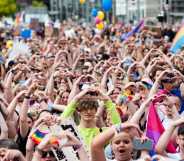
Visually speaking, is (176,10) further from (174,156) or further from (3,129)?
(174,156)

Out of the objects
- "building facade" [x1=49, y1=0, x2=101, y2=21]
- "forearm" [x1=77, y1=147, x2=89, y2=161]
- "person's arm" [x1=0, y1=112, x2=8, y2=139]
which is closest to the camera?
"forearm" [x1=77, y1=147, x2=89, y2=161]

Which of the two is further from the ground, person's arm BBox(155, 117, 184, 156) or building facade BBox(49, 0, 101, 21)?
person's arm BBox(155, 117, 184, 156)

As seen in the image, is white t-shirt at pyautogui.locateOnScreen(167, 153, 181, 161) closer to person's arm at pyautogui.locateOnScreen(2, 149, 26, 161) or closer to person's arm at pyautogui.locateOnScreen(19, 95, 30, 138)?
person's arm at pyautogui.locateOnScreen(2, 149, 26, 161)

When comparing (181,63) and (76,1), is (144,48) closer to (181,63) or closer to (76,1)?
(181,63)

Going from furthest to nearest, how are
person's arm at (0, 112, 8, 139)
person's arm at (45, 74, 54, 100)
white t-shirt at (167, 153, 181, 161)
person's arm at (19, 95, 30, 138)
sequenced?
person's arm at (45, 74, 54, 100) < person's arm at (19, 95, 30, 138) < person's arm at (0, 112, 8, 139) < white t-shirt at (167, 153, 181, 161)

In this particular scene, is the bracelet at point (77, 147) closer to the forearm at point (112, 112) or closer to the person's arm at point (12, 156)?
the person's arm at point (12, 156)

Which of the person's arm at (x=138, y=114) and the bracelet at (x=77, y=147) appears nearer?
the bracelet at (x=77, y=147)

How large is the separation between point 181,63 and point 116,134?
726cm

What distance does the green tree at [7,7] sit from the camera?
90.2m

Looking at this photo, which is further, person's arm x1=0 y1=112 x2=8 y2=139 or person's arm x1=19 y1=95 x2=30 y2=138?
person's arm x1=19 y1=95 x2=30 y2=138

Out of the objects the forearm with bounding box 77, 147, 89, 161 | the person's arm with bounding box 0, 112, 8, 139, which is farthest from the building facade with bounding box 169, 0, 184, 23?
the forearm with bounding box 77, 147, 89, 161

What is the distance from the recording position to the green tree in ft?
296

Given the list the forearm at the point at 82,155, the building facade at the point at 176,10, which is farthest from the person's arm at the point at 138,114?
the building facade at the point at 176,10

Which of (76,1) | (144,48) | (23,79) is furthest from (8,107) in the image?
(76,1)
